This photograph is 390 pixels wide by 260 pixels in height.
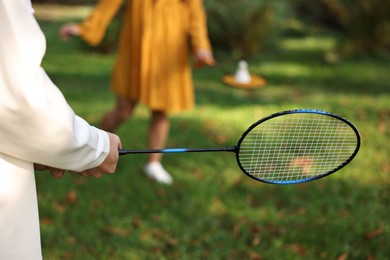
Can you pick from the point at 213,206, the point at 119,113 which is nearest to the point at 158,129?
the point at 119,113

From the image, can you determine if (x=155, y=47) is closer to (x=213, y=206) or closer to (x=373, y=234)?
(x=213, y=206)

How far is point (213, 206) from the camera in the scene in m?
3.68

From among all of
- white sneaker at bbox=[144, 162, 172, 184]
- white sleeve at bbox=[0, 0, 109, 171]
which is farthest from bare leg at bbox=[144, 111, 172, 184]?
white sleeve at bbox=[0, 0, 109, 171]

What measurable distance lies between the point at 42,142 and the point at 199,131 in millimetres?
3776

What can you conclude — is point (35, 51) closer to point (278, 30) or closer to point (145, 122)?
point (145, 122)

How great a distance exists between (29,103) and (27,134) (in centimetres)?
9

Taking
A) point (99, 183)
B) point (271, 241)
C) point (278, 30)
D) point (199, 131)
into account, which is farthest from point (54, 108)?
point (278, 30)

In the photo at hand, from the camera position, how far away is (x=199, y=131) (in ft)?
16.8

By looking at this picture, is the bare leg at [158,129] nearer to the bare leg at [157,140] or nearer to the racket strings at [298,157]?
the bare leg at [157,140]

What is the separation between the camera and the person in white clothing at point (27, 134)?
4.17 feet

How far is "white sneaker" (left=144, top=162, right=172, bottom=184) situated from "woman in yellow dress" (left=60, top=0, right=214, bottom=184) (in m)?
0.31

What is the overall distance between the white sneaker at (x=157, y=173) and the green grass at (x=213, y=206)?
0.08 m

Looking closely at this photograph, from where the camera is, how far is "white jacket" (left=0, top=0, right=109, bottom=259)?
1.27 metres

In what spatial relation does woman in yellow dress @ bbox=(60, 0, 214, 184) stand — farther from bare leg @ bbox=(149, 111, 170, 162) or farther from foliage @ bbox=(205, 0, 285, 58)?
foliage @ bbox=(205, 0, 285, 58)
